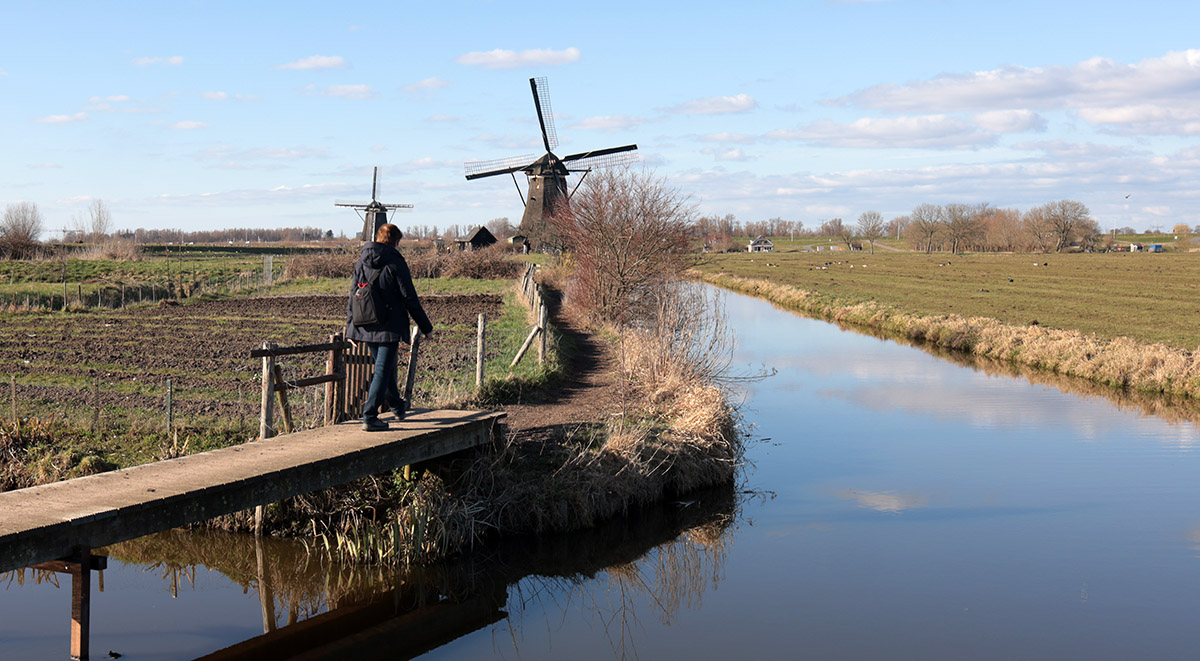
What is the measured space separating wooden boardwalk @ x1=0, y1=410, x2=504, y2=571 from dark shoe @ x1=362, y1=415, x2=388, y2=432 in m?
0.07

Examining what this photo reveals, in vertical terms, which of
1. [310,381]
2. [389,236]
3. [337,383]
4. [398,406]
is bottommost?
[398,406]

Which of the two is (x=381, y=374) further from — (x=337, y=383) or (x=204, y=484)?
(x=204, y=484)

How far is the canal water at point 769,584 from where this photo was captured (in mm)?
8570

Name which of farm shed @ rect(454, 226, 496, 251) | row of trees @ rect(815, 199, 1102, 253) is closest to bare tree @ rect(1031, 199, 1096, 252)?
row of trees @ rect(815, 199, 1102, 253)

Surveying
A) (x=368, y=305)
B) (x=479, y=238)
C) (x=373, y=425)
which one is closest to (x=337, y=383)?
(x=373, y=425)

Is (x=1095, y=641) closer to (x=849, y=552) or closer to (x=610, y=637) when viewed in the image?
(x=849, y=552)

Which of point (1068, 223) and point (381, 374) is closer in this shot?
point (381, 374)

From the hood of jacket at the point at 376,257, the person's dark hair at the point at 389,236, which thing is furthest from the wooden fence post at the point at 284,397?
the person's dark hair at the point at 389,236

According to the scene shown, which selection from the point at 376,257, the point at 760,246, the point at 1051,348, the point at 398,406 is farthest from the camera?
the point at 760,246

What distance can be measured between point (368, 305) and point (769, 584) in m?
5.12

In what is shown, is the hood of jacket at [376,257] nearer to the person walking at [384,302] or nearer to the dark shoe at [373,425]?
the person walking at [384,302]

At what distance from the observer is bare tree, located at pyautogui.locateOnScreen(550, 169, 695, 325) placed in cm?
2691

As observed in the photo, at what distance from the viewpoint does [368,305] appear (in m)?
9.41

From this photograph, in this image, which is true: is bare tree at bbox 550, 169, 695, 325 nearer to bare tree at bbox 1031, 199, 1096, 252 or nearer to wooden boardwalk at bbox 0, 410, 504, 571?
wooden boardwalk at bbox 0, 410, 504, 571
